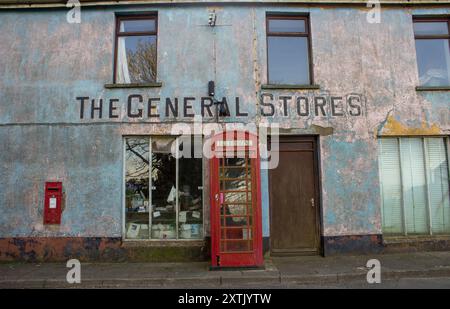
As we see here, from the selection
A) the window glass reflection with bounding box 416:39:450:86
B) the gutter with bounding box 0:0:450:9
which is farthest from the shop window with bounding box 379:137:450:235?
the gutter with bounding box 0:0:450:9

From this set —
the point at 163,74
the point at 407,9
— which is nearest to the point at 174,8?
the point at 163,74

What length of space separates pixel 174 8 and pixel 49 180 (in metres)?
5.27

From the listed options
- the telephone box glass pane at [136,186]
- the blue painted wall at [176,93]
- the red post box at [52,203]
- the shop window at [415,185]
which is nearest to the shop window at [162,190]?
the telephone box glass pane at [136,186]

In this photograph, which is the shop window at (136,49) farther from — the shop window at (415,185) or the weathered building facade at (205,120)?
the shop window at (415,185)

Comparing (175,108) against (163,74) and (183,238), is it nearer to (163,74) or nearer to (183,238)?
(163,74)

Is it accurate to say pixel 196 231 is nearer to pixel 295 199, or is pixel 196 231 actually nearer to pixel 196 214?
pixel 196 214

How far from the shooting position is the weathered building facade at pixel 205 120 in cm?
945

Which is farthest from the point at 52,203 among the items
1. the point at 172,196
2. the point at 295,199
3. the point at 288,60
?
the point at 288,60

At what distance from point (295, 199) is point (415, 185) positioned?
316cm

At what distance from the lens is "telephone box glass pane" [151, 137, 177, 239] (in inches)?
377

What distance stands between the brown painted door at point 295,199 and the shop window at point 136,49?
388cm
